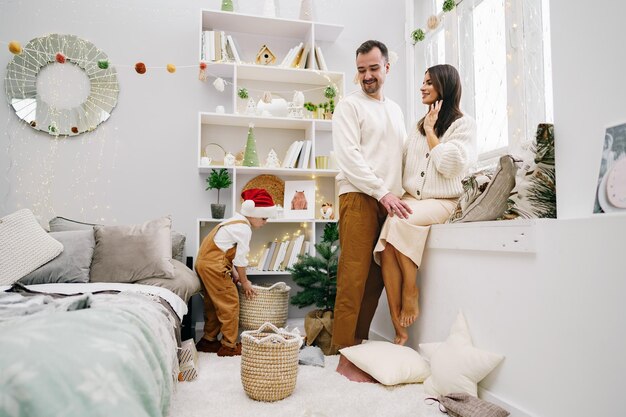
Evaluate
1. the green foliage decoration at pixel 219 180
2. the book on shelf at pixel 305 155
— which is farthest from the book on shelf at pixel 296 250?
Answer: the green foliage decoration at pixel 219 180

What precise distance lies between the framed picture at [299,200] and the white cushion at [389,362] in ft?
4.77

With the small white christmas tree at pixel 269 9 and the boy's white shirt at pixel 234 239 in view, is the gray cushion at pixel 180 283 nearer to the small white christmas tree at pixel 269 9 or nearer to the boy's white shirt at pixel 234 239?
the boy's white shirt at pixel 234 239

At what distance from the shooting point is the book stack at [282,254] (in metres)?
3.26

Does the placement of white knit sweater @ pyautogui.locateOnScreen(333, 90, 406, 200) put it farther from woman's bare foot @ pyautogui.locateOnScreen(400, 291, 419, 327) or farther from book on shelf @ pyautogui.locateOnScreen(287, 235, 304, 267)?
book on shelf @ pyautogui.locateOnScreen(287, 235, 304, 267)

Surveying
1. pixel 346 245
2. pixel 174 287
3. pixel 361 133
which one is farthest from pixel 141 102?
pixel 346 245

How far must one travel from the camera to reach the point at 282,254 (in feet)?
10.8

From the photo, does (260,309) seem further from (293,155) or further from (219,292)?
(293,155)

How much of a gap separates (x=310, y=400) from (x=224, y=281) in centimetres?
107

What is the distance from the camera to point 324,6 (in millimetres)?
3781

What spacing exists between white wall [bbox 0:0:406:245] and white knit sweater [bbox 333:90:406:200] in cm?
141

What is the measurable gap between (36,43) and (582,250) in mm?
3592

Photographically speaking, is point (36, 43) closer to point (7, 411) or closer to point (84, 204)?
point (84, 204)

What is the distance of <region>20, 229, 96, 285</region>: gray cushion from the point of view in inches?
93.8

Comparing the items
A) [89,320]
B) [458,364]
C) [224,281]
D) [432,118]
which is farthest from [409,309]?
[89,320]
